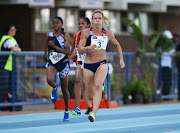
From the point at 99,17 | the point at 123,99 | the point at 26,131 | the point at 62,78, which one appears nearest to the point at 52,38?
the point at 62,78

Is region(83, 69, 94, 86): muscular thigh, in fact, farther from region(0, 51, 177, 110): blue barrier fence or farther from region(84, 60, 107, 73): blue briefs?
region(0, 51, 177, 110): blue barrier fence

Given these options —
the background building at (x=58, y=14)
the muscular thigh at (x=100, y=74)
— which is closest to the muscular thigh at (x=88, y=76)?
the muscular thigh at (x=100, y=74)

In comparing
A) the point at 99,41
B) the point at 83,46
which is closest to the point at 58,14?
the point at 83,46

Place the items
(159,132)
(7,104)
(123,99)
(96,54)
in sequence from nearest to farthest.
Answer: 1. (159,132)
2. (96,54)
3. (7,104)
4. (123,99)

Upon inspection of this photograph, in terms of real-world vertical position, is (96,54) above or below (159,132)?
above

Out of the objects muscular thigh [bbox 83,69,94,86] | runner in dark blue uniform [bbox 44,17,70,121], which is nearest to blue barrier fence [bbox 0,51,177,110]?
runner in dark blue uniform [bbox 44,17,70,121]

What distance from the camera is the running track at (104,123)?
9.46m

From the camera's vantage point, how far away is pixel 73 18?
2538 centimetres

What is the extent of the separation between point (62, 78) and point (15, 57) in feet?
10.8

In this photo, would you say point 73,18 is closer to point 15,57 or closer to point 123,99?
point 123,99

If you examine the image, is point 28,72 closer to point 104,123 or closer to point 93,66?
point 104,123

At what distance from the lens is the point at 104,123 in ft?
34.6

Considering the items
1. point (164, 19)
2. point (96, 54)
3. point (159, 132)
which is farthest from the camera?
point (164, 19)

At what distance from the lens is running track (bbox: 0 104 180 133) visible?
9.46 m
